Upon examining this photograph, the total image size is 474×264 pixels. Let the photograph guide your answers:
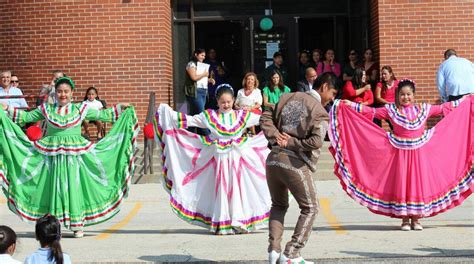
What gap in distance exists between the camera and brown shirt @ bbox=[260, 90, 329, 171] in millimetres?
8375

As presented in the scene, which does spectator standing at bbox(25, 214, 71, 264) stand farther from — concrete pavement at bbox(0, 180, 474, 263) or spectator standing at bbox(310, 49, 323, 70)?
spectator standing at bbox(310, 49, 323, 70)

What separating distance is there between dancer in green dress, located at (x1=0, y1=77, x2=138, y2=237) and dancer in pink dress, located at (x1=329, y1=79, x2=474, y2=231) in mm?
2646

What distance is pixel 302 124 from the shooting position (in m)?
8.45

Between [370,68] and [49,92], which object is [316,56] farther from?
[49,92]

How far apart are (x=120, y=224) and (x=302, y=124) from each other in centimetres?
443

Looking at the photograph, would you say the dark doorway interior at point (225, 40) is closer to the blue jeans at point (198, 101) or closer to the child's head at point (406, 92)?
the blue jeans at point (198, 101)

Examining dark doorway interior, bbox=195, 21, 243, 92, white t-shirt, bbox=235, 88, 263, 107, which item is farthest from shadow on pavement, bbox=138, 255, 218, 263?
dark doorway interior, bbox=195, 21, 243, 92

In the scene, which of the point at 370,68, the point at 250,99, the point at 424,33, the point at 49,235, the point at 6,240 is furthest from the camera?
the point at 424,33

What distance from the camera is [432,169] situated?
11.1 metres

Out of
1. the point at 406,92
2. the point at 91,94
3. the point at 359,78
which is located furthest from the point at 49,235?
the point at 91,94

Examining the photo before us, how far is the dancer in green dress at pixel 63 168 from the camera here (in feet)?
35.8

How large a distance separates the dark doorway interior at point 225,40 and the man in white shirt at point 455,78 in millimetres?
5333

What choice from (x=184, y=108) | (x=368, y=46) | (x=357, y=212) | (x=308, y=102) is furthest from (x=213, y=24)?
(x=308, y=102)

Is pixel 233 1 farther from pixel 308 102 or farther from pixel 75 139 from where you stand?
pixel 308 102
